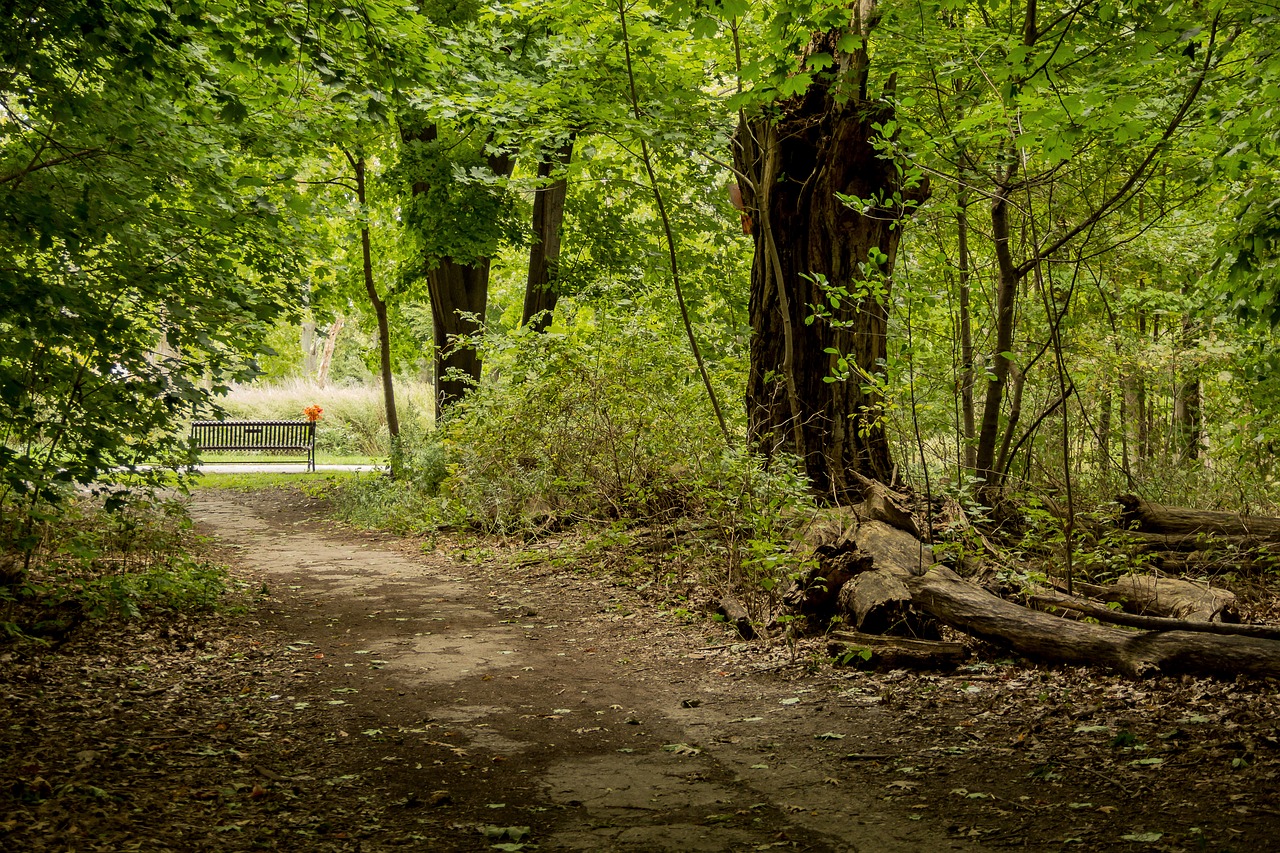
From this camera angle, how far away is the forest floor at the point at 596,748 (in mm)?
3414

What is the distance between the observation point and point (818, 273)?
8203 mm

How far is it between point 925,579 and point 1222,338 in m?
7.88

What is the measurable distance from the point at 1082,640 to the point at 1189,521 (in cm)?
326

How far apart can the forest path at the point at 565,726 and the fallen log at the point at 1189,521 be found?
3.97 meters

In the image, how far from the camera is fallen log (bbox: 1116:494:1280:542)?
7250mm

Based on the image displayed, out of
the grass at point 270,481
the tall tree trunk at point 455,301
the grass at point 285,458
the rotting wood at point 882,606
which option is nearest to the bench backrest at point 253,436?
the grass at point 285,458

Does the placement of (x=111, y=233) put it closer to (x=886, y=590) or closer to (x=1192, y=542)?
(x=886, y=590)

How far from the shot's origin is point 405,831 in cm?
357

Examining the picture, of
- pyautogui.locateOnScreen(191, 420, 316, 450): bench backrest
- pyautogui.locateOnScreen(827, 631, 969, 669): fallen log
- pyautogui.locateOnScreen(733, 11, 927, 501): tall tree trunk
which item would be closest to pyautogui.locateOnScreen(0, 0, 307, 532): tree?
pyautogui.locateOnScreen(733, 11, 927, 501): tall tree trunk

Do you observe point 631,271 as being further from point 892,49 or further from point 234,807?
point 234,807

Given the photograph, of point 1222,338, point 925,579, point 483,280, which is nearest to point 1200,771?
point 925,579

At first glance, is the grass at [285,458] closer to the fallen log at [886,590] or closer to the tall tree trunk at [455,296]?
the tall tree trunk at [455,296]

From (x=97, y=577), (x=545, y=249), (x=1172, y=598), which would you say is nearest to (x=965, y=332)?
(x=1172, y=598)

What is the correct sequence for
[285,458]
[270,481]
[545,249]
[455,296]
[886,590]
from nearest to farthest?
[886,590] → [545,249] → [455,296] → [270,481] → [285,458]
